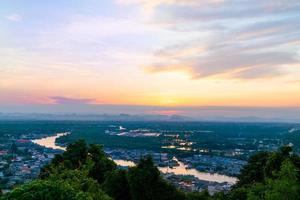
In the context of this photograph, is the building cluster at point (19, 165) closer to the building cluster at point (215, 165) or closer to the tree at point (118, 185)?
the tree at point (118, 185)

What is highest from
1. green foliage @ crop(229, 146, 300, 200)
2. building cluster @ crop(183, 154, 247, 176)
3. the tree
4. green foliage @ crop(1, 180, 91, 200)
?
green foliage @ crop(1, 180, 91, 200)

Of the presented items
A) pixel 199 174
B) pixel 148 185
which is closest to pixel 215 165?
pixel 199 174

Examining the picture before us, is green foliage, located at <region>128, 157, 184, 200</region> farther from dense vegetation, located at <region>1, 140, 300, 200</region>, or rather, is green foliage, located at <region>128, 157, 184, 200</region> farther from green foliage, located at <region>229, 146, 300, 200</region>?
green foliage, located at <region>229, 146, 300, 200</region>

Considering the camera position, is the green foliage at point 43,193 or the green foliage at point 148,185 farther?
the green foliage at point 148,185

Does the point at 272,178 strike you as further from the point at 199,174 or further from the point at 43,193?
the point at 199,174

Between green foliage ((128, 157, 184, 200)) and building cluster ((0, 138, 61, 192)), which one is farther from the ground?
green foliage ((128, 157, 184, 200))

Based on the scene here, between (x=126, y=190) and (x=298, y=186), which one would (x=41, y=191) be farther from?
(x=126, y=190)

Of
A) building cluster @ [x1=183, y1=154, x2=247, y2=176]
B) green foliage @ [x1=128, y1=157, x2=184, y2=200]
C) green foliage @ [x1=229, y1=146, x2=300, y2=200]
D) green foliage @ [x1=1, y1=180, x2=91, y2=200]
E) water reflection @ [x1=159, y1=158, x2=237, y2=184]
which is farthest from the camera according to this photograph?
building cluster @ [x1=183, y1=154, x2=247, y2=176]

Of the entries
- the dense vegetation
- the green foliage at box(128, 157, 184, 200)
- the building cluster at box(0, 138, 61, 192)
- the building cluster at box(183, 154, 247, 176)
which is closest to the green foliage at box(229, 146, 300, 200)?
the dense vegetation

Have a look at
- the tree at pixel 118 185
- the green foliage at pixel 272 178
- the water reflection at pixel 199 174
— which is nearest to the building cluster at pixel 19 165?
the tree at pixel 118 185
